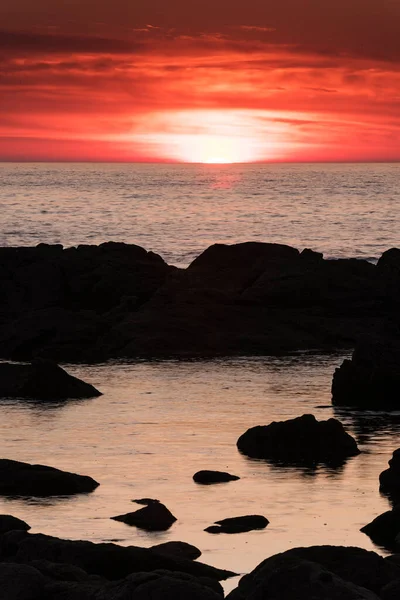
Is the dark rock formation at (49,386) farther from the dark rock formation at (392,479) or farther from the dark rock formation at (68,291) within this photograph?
the dark rock formation at (392,479)

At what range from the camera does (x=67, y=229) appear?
124 meters

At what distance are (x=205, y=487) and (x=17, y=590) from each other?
8510mm

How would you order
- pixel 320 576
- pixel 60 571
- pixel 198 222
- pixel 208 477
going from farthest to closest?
pixel 198 222 → pixel 208 477 → pixel 60 571 → pixel 320 576

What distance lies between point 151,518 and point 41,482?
2.88 m

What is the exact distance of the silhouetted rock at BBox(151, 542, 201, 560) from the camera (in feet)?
63.5

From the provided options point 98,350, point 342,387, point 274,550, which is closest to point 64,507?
point 274,550

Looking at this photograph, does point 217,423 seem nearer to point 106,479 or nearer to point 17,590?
point 106,479

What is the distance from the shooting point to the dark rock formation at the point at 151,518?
70.3ft

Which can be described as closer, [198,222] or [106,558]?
[106,558]

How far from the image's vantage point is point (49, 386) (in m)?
34.6

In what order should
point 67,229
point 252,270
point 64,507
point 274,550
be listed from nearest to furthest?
point 274,550
point 64,507
point 252,270
point 67,229

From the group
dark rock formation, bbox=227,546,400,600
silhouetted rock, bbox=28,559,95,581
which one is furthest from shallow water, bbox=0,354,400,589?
silhouetted rock, bbox=28,559,95,581

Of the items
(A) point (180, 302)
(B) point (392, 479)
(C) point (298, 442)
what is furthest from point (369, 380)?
(A) point (180, 302)

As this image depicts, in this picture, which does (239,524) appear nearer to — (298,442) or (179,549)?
(179,549)
